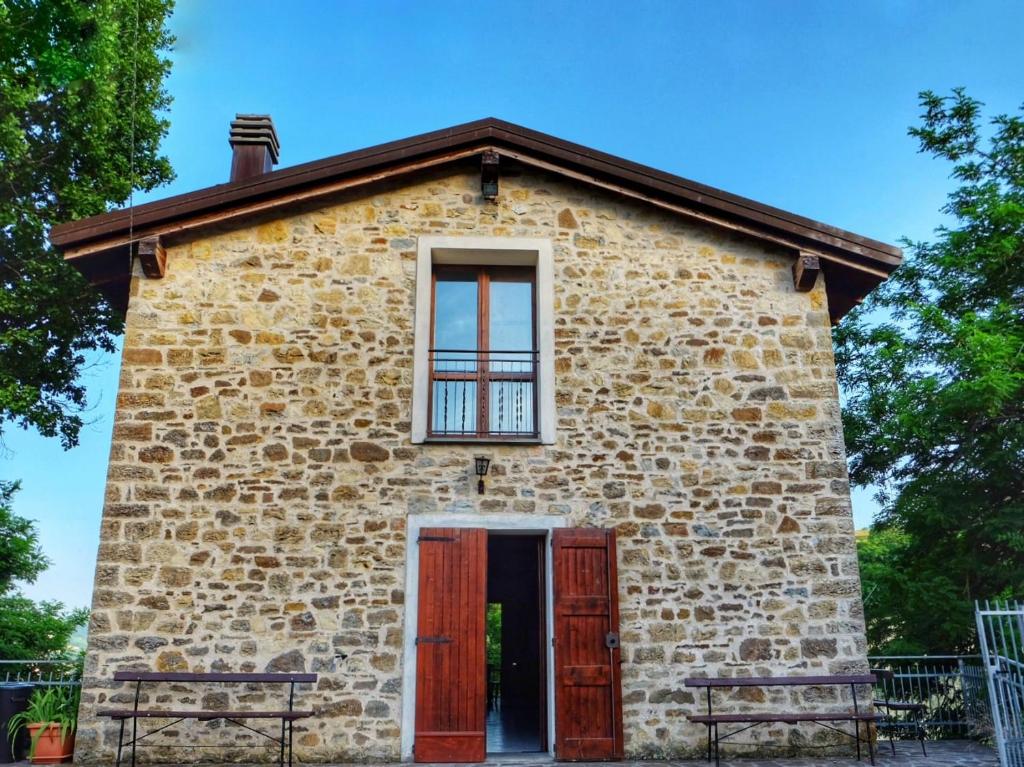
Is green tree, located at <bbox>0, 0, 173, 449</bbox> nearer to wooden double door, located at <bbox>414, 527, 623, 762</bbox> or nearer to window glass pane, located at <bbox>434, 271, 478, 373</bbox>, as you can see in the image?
window glass pane, located at <bbox>434, 271, 478, 373</bbox>

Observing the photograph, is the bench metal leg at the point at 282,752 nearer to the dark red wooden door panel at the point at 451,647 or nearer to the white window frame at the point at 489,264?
the dark red wooden door panel at the point at 451,647

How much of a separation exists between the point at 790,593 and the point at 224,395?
543 cm

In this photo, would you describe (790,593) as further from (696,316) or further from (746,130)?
(746,130)

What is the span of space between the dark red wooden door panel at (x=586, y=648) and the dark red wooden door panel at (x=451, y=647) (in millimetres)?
666

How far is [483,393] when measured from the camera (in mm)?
7684

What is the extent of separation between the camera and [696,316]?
7.96 meters

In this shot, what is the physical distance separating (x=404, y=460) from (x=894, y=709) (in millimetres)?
5579

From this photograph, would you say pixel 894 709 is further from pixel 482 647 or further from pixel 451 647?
pixel 451 647

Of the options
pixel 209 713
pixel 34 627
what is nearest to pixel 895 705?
pixel 209 713

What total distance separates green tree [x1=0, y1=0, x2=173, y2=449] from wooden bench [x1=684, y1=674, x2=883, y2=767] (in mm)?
9409

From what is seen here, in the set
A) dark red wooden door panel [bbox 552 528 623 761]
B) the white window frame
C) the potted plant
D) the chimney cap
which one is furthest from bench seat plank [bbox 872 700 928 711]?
the chimney cap

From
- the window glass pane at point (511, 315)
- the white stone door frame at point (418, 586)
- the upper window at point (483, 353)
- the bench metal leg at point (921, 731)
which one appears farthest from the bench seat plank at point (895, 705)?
the window glass pane at point (511, 315)

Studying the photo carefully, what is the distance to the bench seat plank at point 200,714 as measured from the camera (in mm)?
6117

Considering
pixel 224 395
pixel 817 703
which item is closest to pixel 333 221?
pixel 224 395
